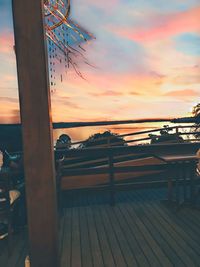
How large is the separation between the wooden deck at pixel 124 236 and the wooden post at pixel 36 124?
35.3 inches

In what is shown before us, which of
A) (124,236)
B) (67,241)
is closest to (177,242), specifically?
(124,236)

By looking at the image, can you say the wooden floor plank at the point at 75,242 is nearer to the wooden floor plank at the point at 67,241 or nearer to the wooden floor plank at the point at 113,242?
the wooden floor plank at the point at 67,241

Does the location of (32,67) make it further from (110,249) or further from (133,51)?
(133,51)

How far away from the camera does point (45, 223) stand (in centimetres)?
208

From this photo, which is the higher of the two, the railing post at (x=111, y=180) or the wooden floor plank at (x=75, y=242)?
the railing post at (x=111, y=180)

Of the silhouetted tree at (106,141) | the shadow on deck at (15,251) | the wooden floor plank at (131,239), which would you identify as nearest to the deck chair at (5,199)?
the shadow on deck at (15,251)

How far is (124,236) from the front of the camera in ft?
10.9

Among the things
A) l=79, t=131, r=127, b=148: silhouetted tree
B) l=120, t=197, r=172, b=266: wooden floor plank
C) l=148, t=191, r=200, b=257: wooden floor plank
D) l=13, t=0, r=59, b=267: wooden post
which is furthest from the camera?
l=79, t=131, r=127, b=148: silhouetted tree

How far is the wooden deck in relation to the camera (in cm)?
277

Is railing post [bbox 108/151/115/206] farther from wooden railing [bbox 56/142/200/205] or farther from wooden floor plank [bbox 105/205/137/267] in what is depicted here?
wooden floor plank [bbox 105/205/137/267]

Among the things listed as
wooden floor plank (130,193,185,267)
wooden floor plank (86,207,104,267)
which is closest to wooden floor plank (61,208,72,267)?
wooden floor plank (86,207,104,267)

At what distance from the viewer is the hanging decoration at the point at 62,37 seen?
382 centimetres

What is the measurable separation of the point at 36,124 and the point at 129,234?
2.13 m

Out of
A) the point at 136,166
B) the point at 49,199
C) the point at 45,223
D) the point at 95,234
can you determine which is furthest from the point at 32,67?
the point at 136,166
